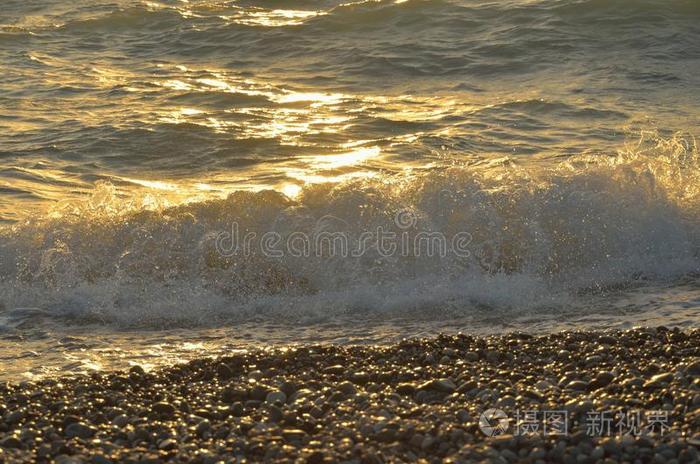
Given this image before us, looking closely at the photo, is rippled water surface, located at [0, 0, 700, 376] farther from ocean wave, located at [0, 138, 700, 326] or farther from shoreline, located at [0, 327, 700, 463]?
shoreline, located at [0, 327, 700, 463]

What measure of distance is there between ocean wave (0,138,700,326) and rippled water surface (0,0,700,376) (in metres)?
0.02

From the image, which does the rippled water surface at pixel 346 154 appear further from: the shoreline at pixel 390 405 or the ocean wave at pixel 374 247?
the shoreline at pixel 390 405

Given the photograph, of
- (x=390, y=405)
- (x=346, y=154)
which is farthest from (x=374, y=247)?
(x=390, y=405)

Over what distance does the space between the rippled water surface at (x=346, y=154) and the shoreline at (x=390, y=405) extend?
1.30 metres

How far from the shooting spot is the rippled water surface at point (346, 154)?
7586 mm

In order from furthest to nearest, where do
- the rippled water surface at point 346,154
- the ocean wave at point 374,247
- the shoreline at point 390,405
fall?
1. the rippled water surface at point 346,154
2. the ocean wave at point 374,247
3. the shoreline at point 390,405

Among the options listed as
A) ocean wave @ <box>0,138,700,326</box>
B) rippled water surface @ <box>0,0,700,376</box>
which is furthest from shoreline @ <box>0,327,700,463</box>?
ocean wave @ <box>0,138,700,326</box>

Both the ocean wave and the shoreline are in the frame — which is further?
the ocean wave

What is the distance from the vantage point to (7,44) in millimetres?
16297

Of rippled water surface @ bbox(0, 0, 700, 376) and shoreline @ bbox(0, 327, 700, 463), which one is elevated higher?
rippled water surface @ bbox(0, 0, 700, 376)

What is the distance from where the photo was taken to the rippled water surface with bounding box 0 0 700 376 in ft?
24.9

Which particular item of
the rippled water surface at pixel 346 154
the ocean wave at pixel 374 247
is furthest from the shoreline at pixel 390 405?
the ocean wave at pixel 374 247

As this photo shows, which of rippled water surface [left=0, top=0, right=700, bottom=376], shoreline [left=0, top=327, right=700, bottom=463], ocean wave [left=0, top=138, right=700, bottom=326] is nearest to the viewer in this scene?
shoreline [left=0, top=327, right=700, bottom=463]

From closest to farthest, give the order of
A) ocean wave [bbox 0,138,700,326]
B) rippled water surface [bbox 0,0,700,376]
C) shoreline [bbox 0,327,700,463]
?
shoreline [bbox 0,327,700,463] → ocean wave [bbox 0,138,700,326] → rippled water surface [bbox 0,0,700,376]
